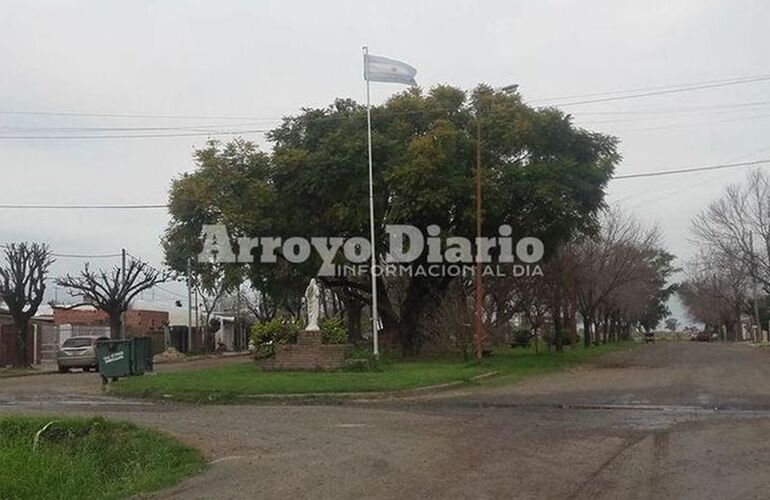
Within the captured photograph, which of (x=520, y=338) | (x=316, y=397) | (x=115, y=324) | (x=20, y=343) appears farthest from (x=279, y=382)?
(x=520, y=338)

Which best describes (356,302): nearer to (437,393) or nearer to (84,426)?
(437,393)

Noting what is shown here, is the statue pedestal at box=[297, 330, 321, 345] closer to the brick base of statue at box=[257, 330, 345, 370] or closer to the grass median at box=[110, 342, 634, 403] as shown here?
the brick base of statue at box=[257, 330, 345, 370]

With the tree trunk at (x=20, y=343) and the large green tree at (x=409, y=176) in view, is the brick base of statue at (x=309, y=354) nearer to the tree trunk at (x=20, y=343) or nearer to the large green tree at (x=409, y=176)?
the large green tree at (x=409, y=176)

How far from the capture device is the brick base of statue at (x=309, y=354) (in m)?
28.9

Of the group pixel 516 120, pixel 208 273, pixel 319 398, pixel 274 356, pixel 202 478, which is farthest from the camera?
pixel 208 273

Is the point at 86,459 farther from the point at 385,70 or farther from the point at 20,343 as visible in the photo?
the point at 20,343

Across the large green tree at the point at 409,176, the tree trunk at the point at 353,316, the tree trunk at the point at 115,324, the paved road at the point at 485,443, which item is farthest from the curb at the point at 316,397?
the tree trunk at the point at 353,316

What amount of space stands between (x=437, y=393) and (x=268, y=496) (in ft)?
46.8

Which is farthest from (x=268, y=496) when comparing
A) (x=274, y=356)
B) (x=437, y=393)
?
(x=274, y=356)

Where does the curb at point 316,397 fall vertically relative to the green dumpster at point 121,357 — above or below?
below

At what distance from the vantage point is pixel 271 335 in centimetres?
3100

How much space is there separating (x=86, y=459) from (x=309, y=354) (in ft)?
52.2

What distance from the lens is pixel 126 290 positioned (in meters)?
50.1

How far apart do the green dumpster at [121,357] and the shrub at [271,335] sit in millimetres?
3904
